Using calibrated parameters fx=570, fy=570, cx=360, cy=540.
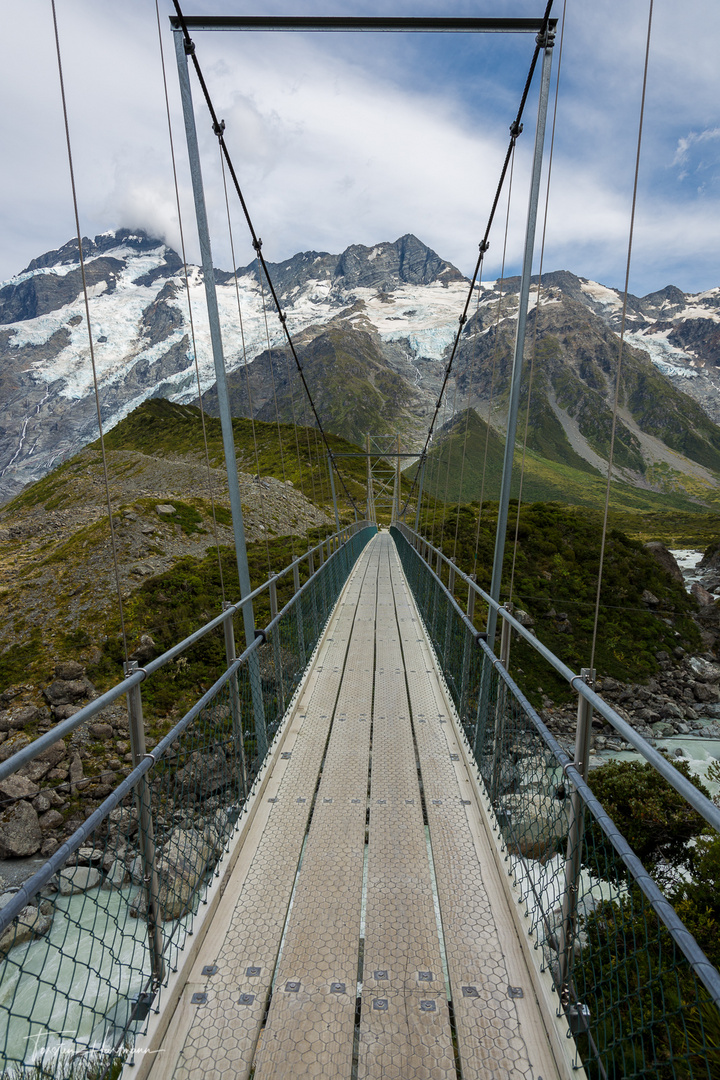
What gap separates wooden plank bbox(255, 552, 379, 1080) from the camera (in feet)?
5.73

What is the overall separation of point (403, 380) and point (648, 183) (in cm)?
16369

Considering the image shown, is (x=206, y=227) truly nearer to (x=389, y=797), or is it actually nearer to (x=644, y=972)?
(x=389, y=797)

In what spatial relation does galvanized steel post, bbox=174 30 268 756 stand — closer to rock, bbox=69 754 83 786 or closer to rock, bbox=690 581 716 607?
rock, bbox=69 754 83 786

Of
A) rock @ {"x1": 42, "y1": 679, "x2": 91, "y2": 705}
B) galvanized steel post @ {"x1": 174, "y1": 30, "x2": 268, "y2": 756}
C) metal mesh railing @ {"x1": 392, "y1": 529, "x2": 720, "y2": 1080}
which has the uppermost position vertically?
galvanized steel post @ {"x1": 174, "y1": 30, "x2": 268, "y2": 756}

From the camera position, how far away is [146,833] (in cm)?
190

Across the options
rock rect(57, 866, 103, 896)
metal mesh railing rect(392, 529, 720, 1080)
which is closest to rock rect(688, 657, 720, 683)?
metal mesh railing rect(392, 529, 720, 1080)

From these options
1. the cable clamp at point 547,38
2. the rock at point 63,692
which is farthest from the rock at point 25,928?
the cable clamp at point 547,38

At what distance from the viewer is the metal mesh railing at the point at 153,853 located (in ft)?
4.93

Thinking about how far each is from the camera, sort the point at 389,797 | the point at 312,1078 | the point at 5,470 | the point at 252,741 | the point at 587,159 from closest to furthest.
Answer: the point at 312,1078
the point at 389,797
the point at 252,741
the point at 587,159
the point at 5,470

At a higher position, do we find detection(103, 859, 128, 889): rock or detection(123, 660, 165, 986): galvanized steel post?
detection(123, 660, 165, 986): galvanized steel post

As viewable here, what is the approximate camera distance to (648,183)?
6.43 meters

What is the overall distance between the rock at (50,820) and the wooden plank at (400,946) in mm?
7932

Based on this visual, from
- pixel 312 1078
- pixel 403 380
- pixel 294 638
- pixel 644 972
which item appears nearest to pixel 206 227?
pixel 294 638

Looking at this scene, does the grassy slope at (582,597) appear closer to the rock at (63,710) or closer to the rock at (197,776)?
the rock at (63,710)
